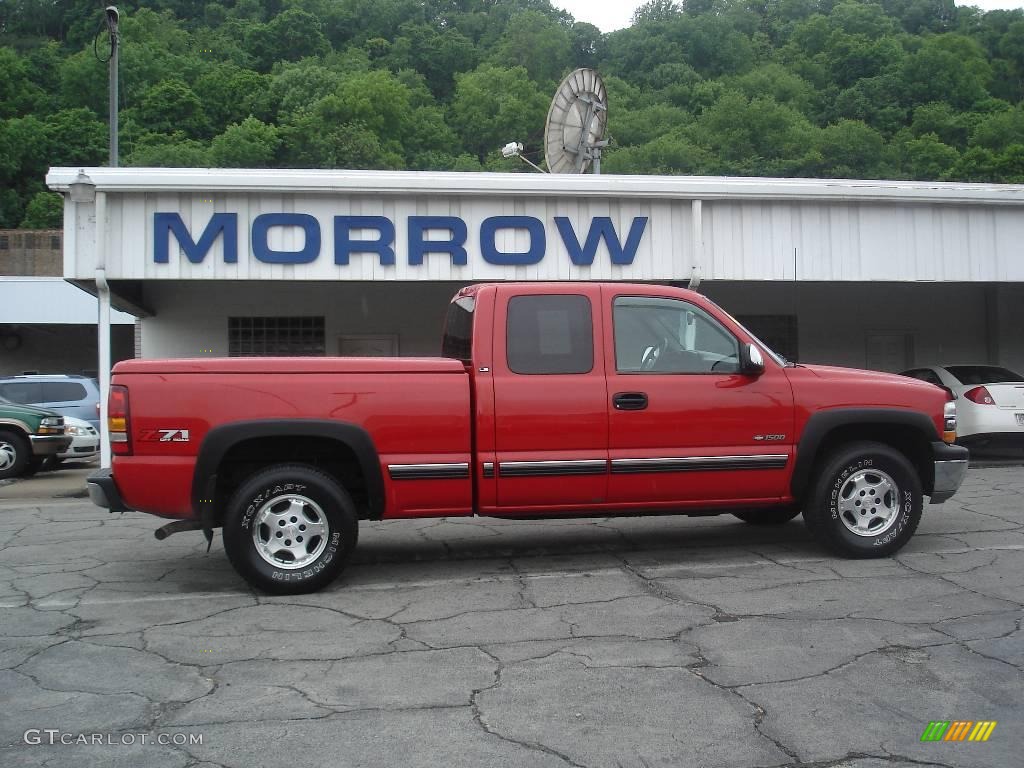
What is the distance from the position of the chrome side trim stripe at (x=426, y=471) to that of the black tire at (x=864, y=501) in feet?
8.55

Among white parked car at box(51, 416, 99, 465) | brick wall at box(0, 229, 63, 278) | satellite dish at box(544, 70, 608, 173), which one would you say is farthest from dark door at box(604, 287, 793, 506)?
brick wall at box(0, 229, 63, 278)

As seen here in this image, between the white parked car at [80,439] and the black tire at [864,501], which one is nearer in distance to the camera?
the black tire at [864,501]

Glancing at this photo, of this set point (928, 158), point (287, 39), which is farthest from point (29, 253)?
point (287, 39)

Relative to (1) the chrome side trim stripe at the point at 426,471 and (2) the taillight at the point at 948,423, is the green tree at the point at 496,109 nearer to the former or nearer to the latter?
(2) the taillight at the point at 948,423

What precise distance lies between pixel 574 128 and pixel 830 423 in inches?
495

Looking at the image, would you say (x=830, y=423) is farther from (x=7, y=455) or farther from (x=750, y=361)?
(x=7, y=455)

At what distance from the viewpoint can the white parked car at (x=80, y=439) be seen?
16234mm

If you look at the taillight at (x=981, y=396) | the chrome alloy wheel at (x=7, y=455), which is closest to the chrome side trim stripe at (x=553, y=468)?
the taillight at (x=981, y=396)

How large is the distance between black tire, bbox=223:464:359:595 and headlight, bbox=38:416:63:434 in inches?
405

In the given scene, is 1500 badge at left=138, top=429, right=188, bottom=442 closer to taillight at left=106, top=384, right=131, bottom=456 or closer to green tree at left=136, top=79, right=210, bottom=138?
taillight at left=106, top=384, right=131, bottom=456

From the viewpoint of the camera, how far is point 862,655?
5012 millimetres

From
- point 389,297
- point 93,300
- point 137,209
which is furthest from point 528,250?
point 93,300

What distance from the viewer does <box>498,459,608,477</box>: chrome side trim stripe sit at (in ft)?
21.3

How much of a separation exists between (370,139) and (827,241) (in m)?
56.3
